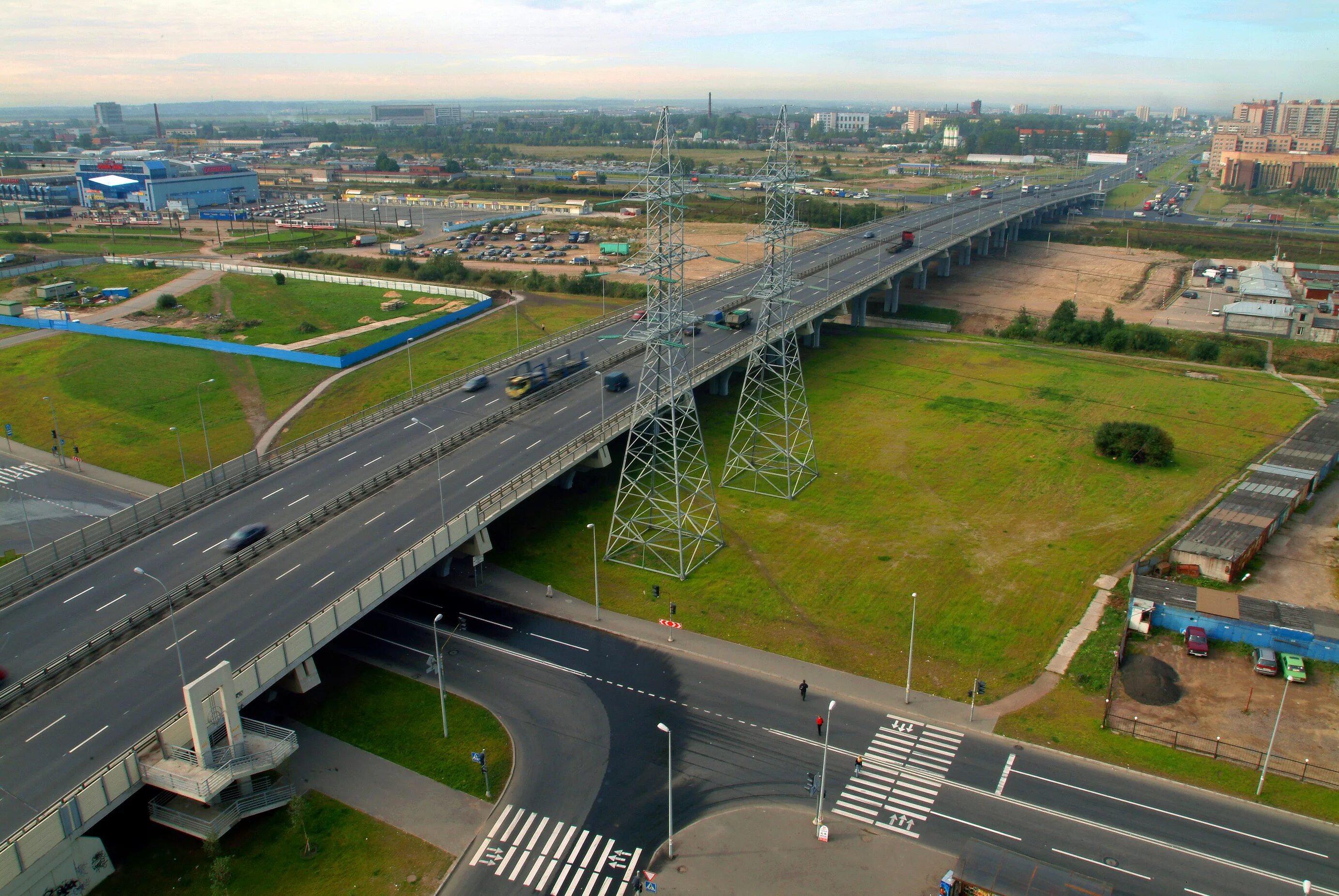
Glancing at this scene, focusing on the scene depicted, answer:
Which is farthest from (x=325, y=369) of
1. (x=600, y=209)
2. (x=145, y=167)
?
(x=145, y=167)

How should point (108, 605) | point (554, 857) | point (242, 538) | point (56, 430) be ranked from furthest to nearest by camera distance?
point (56, 430) → point (242, 538) → point (108, 605) → point (554, 857)

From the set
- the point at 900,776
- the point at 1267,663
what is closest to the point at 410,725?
the point at 900,776

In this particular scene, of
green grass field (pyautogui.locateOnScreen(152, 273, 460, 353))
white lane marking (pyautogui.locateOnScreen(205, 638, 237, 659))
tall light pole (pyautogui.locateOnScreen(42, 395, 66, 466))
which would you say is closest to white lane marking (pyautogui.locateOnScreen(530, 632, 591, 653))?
white lane marking (pyautogui.locateOnScreen(205, 638, 237, 659))

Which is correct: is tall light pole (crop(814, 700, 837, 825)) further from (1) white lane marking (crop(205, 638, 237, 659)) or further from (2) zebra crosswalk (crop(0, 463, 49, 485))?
(2) zebra crosswalk (crop(0, 463, 49, 485))

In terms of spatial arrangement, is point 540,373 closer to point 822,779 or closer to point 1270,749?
point 822,779

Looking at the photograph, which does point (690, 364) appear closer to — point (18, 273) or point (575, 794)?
point (575, 794)
